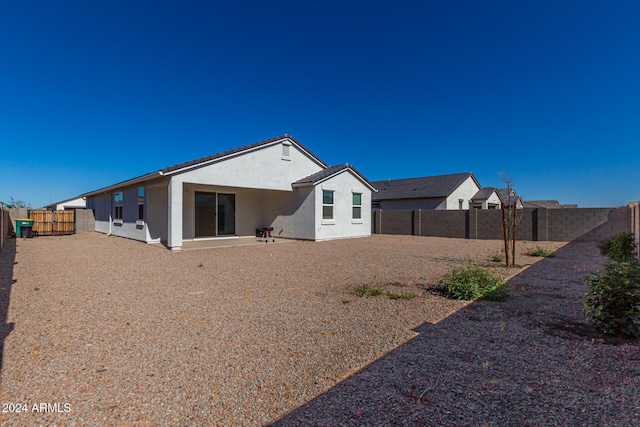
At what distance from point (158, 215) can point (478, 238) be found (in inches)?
671

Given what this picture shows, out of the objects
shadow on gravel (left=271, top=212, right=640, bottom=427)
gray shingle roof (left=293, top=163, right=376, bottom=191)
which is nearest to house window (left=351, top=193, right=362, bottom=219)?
gray shingle roof (left=293, top=163, right=376, bottom=191)

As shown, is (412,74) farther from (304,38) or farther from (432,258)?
(432,258)

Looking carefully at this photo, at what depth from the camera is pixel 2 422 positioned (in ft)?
7.33

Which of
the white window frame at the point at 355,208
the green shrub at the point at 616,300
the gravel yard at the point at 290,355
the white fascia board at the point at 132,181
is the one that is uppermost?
the white fascia board at the point at 132,181

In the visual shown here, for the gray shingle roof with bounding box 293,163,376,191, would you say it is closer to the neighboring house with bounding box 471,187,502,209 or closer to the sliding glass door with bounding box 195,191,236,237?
the sliding glass door with bounding box 195,191,236,237

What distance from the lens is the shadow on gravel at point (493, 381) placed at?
2.25 metres

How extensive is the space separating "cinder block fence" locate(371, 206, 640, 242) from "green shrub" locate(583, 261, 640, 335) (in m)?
9.30

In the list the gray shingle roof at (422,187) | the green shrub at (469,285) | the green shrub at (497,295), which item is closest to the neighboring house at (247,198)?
the green shrub at (469,285)

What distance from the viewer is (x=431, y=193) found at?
26750mm

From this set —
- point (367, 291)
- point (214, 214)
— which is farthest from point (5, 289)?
point (214, 214)

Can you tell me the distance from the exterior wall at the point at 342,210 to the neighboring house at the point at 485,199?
1577cm

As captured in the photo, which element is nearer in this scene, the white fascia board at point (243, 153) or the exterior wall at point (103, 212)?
the white fascia board at point (243, 153)

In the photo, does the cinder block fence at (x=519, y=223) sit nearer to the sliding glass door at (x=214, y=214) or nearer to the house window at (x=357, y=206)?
the house window at (x=357, y=206)

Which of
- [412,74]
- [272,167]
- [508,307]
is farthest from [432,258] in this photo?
[412,74]
